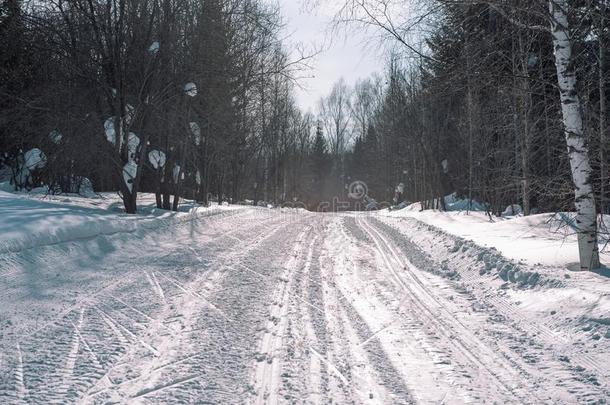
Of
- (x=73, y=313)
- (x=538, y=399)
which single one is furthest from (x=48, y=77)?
(x=538, y=399)

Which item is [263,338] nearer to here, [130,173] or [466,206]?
[130,173]

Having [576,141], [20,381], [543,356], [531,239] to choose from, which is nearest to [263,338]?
[20,381]

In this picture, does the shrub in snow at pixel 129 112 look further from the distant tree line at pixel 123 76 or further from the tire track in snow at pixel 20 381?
the tire track in snow at pixel 20 381

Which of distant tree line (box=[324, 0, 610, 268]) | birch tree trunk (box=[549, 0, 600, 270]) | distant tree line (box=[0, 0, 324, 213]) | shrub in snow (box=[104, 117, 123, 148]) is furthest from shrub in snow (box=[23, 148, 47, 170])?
birch tree trunk (box=[549, 0, 600, 270])

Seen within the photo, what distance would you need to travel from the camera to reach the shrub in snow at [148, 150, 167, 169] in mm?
18484

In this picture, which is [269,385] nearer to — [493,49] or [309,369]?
[309,369]

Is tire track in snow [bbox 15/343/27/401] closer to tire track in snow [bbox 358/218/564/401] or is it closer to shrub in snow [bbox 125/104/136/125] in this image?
tire track in snow [bbox 358/218/564/401]

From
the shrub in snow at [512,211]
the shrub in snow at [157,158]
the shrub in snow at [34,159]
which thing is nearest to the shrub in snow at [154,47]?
the shrub in snow at [157,158]

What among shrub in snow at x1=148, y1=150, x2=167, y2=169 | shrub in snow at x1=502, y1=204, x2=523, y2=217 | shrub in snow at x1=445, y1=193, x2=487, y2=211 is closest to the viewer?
shrub in snow at x1=148, y1=150, x2=167, y2=169

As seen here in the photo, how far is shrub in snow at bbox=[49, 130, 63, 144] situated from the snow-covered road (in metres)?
8.11

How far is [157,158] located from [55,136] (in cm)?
363

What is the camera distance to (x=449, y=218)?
19.6 metres

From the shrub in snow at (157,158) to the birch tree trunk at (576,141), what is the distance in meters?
14.4

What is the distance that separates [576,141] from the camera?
758cm
